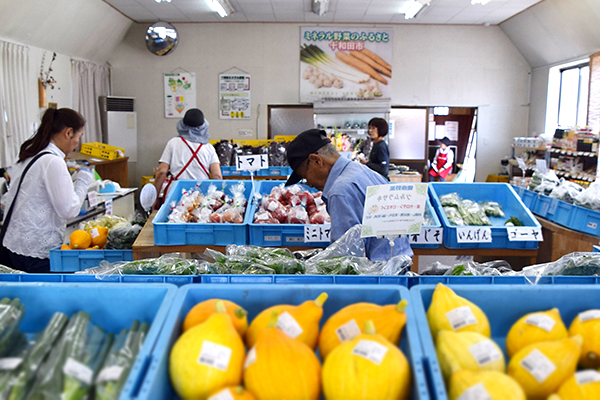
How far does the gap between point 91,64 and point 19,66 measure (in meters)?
2.21

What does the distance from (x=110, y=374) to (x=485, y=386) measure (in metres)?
0.73

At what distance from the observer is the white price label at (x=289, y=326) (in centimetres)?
106

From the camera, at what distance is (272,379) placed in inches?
35.7

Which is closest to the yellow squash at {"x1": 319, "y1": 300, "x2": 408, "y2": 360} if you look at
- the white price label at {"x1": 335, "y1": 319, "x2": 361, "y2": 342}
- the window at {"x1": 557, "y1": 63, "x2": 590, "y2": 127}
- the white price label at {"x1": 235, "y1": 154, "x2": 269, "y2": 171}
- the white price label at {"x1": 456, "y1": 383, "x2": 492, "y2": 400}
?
the white price label at {"x1": 335, "y1": 319, "x2": 361, "y2": 342}

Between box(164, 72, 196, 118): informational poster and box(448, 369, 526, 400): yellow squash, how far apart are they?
27.6ft

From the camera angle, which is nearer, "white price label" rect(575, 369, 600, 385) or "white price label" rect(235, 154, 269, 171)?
"white price label" rect(575, 369, 600, 385)

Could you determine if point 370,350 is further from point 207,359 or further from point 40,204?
point 40,204

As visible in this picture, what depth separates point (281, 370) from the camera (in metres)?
0.91

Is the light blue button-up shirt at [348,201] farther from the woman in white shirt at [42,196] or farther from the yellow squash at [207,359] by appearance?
the woman in white shirt at [42,196]

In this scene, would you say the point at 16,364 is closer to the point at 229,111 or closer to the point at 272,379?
the point at 272,379

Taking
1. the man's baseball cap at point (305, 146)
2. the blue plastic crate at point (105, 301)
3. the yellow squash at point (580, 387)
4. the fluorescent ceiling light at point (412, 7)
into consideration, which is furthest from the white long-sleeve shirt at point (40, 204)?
the fluorescent ceiling light at point (412, 7)

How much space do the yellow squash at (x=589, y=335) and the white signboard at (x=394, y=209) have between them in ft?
2.75

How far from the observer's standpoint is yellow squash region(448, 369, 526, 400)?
857 millimetres

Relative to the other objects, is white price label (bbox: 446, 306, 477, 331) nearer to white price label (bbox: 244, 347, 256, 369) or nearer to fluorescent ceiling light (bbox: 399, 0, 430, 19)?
white price label (bbox: 244, 347, 256, 369)
